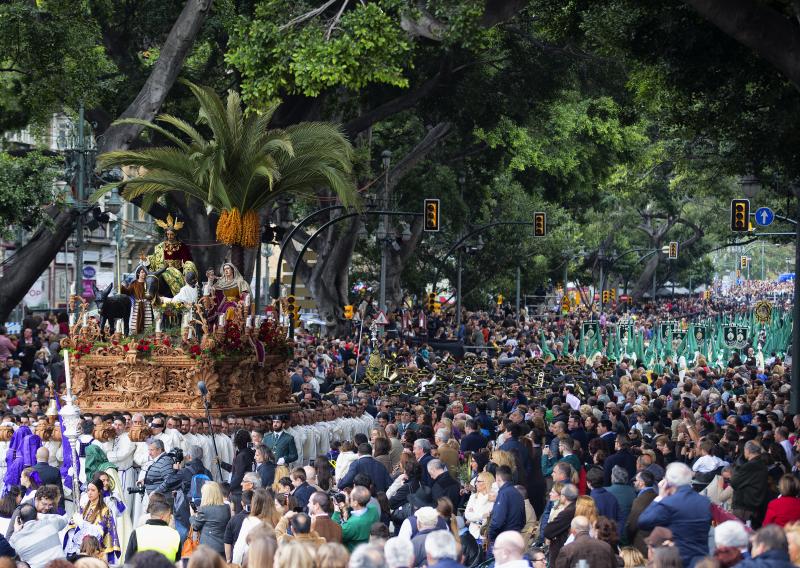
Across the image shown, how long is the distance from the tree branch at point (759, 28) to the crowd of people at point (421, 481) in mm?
4454

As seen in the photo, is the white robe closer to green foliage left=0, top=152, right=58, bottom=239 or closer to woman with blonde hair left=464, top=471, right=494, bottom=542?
woman with blonde hair left=464, top=471, right=494, bottom=542

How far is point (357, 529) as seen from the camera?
1250cm

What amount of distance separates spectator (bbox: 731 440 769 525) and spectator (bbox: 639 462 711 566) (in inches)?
124

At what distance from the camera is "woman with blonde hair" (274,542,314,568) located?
29.3 feet

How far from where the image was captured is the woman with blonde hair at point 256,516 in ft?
38.8

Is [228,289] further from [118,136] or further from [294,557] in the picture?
[294,557]

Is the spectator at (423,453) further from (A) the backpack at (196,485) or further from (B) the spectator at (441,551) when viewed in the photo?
(B) the spectator at (441,551)

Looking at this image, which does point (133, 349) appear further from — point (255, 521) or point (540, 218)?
point (540, 218)

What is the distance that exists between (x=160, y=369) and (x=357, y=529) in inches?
429

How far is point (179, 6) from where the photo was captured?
1318 inches

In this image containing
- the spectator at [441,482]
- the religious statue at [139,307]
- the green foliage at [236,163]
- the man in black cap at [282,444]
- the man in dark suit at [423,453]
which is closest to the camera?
the spectator at [441,482]

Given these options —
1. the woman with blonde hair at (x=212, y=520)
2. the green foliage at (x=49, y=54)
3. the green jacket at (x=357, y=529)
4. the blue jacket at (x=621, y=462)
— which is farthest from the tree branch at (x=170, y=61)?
the green jacket at (x=357, y=529)

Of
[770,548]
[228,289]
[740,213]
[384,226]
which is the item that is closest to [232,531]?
[770,548]

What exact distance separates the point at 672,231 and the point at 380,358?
57517 millimetres
